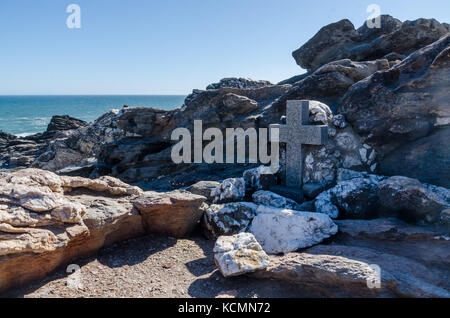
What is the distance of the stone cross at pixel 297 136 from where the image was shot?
6812 mm

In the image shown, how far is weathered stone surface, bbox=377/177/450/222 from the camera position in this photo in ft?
15.4

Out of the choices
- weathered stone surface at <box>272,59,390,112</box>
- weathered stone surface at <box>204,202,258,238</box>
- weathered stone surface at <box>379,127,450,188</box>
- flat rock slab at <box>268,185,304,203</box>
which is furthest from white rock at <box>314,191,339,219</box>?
weathered stone surface at <box>272,59,390,112</box>

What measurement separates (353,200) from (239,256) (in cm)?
258

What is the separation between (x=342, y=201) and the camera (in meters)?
5.60

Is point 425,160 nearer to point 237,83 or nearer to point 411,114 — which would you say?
point 411,114

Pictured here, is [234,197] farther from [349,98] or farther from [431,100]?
[431,100]

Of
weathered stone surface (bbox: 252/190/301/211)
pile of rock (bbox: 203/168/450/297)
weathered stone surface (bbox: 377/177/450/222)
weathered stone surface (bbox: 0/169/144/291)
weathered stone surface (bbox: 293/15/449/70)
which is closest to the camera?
pile of rock (bbox: 203/168/450/297)

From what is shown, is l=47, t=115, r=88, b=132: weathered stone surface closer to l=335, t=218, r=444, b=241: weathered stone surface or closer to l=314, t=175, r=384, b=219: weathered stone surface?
l=314, t=175, r=384, b=219: weathered stone surface

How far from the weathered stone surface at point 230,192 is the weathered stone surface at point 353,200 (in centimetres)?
161

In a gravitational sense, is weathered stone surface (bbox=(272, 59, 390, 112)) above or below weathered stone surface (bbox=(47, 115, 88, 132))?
above

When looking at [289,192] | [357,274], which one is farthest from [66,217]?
[289,192]

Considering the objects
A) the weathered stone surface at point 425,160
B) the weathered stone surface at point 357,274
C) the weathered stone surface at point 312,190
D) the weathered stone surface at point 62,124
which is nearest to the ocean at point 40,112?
the weathered stone surface at point 62,124

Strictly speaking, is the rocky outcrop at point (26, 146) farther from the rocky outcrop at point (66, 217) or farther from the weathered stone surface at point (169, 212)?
the weathered stone surface at point (169, 212)

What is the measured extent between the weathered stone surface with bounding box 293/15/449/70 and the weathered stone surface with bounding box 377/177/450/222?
1105 centimetres
